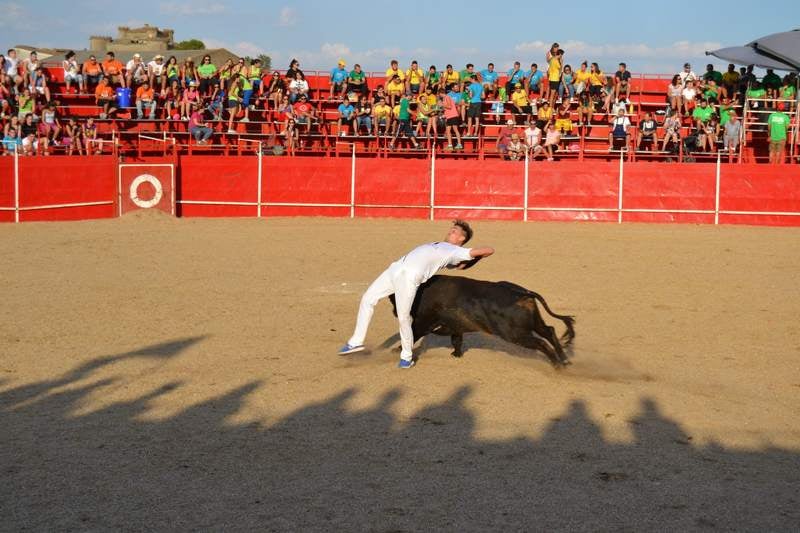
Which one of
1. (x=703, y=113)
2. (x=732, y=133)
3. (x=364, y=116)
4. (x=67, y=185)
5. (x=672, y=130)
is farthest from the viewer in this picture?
(x=364, y=116)

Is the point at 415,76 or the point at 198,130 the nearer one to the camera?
the point at 198,130

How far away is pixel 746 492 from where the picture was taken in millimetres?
5723

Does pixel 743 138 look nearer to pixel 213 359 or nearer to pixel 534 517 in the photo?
pixel 213 359

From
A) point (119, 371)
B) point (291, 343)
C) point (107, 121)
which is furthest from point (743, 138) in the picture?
point (119, 371)

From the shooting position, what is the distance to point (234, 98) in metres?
25.9

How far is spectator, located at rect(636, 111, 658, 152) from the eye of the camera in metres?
24.9

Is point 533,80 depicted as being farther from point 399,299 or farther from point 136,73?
point 399,299

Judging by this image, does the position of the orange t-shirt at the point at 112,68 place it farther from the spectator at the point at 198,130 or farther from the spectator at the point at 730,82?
the spectator at the point at 730,82

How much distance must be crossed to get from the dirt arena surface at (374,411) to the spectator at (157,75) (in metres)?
12.6

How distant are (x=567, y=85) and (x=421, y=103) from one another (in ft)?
12.9

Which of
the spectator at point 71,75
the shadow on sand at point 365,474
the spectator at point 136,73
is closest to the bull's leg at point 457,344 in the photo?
the shadow on sand at point 365,474

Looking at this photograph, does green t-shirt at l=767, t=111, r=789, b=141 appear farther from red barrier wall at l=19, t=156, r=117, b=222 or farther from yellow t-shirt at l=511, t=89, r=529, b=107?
red barrier wall at l=19, t=156, r=117, b=222

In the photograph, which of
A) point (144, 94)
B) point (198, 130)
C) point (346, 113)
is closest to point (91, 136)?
point (144, 94)

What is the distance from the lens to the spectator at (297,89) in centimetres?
2670
